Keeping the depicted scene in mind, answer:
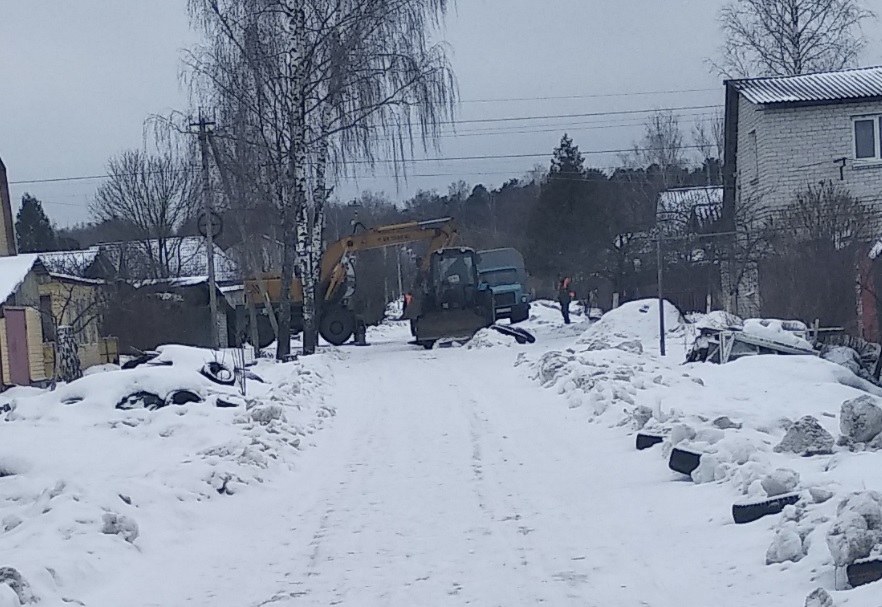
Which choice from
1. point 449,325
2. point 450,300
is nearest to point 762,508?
point 449,325

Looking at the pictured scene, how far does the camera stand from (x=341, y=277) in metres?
36.7

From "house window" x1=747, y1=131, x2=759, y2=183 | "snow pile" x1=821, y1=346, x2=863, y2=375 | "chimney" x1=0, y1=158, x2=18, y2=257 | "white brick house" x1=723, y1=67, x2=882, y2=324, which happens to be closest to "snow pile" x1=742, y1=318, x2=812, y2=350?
"snow pile" x1=821, y1=346, x2=863, y2=375

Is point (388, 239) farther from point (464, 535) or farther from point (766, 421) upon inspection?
point (464, 535)

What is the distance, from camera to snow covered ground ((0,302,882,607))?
7.59 metres

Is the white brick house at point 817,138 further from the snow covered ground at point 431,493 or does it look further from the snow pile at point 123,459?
the snow pile at point 123,459

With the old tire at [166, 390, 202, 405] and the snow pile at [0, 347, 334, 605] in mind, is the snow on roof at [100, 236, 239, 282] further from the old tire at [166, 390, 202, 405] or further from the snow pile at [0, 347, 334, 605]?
the old tire at [166, 390, 202, 405]

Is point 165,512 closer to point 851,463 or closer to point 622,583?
point 622,583

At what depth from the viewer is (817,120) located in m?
31.2

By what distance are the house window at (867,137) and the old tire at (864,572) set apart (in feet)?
87.2

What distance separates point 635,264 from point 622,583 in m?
36.3

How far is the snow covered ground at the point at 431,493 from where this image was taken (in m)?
7.59

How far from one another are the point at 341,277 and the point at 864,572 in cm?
3076

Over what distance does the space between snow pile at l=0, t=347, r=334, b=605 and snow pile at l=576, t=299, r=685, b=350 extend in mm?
8908

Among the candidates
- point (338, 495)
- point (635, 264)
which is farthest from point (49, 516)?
point (635, 264)
